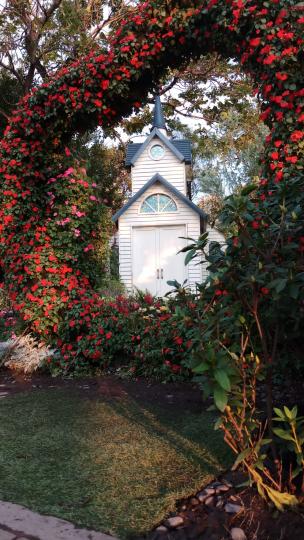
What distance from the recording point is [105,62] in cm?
573

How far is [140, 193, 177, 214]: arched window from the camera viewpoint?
48.2 ft

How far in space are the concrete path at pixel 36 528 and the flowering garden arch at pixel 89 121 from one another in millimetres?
3009

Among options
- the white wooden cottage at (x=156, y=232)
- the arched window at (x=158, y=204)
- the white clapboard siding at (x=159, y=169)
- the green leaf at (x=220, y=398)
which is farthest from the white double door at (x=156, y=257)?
the green leaf at (x=220, y=398)

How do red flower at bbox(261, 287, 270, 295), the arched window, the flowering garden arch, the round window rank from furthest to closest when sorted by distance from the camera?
1. the round window
2. the arched window
3. the flowering garden arch
4. red flower at bbox(261, 287, 270, 295)

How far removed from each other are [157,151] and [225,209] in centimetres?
1352

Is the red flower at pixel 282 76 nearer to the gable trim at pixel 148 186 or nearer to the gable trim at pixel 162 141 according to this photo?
the gable trim at pixel 148 186

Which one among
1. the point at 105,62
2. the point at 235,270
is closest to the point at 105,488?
the point at 235,270

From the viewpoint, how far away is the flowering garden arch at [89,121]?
170 inches

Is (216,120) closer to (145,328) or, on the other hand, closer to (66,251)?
(66,251)

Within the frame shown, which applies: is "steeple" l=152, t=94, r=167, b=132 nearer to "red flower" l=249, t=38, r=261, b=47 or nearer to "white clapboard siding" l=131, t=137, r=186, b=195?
"white clapboard siding" l=131, t=137, r=186, b=195

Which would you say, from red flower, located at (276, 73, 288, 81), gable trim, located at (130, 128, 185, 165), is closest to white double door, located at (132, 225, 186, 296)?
gable trim, located at (130, 128, 185, 165)

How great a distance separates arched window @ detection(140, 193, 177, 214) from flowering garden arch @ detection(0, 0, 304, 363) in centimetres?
772

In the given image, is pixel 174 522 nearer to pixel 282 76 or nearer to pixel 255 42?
pixel 282 76

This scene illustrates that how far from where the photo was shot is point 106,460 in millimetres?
2896
